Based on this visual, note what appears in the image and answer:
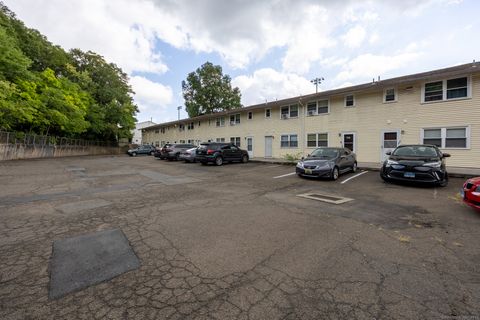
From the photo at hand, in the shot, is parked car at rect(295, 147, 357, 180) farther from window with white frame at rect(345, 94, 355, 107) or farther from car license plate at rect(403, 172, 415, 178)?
window with white frame at rect(345, 94, 355, 107)

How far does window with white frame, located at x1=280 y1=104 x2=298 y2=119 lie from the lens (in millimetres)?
18438

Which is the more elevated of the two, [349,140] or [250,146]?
[349,140]

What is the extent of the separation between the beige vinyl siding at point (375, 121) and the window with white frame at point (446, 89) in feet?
0.78

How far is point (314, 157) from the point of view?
10.2 meters

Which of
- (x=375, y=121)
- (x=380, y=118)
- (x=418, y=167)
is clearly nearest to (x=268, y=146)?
(x=375, y=121)

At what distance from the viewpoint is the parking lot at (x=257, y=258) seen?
2.01 m

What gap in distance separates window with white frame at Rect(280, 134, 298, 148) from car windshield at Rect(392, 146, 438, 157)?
382 inches

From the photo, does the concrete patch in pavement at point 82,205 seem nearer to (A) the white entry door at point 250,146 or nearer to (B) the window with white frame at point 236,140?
(A) the white entry door at point 250,146

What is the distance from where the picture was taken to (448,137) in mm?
11844

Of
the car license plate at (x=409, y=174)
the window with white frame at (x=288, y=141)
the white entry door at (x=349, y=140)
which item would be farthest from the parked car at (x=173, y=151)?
the car license plate at (x=409, y=174)

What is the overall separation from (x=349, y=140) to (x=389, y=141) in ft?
7.95

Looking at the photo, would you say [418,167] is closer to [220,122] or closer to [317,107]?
[317,107]

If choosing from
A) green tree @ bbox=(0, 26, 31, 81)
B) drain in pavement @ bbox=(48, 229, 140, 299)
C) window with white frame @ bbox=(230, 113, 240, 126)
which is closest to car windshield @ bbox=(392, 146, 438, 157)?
drain in pavement @ bbox=(48, 229, 140, 299)

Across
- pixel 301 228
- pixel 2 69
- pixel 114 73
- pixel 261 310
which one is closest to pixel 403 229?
pixel 301 228
